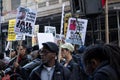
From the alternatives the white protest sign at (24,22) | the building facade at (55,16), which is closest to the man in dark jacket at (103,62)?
the building facade at (55,16)

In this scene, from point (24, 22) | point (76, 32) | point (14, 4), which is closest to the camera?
point (24, 22)

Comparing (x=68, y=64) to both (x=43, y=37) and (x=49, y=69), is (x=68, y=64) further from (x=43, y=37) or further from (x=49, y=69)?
(x=43, y=37)

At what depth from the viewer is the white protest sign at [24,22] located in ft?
33.4

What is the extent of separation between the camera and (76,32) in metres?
11.5

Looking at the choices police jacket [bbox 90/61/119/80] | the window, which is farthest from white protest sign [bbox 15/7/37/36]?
the window

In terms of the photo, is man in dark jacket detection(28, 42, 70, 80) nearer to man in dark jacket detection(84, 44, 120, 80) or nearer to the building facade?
man in dark jacket detection(84, 44, 120, 80)

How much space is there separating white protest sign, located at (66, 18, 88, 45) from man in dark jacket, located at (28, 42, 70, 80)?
5.75 metres

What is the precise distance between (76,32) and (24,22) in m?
1.81

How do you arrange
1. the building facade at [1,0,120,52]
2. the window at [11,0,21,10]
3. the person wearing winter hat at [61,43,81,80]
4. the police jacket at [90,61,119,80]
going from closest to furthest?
the police jacket at [90,61,119,80]
the person wearing winter hat at [61,43,81,80]
the building facade at [1,0,120,52]
the window at [11,0,21,10]

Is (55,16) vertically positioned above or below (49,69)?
above

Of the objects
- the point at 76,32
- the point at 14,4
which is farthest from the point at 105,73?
the point at 14,4

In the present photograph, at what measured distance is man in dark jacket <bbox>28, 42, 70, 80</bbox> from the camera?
17.2ft

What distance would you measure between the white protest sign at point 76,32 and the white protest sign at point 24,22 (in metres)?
1.26

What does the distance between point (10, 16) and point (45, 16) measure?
5.51 meters
